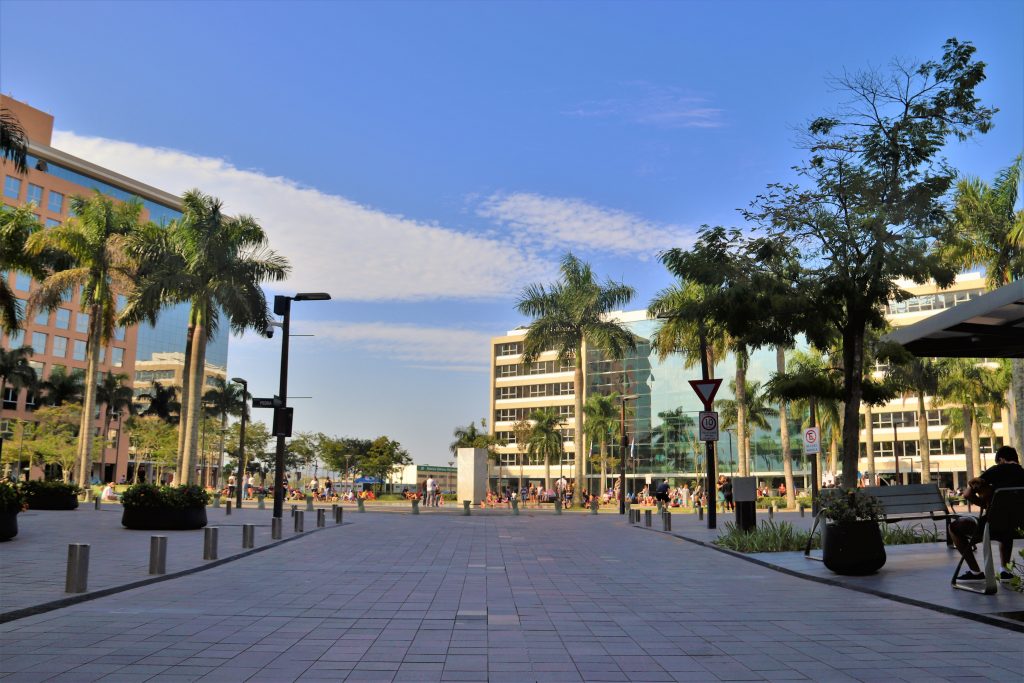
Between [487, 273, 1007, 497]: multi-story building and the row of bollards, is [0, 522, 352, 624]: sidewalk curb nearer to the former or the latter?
the row of bollards

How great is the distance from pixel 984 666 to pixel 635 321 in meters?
90.8

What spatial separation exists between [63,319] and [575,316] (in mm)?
73215

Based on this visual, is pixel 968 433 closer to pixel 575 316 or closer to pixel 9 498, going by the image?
pixel 575 316

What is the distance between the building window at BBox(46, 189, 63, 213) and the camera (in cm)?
9062

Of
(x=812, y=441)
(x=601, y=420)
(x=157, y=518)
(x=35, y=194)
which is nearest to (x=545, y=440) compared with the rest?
(x=601, y=420)

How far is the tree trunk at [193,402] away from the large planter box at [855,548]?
27.1 metres

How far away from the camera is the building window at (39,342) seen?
91.9 m

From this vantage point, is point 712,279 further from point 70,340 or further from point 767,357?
point 70,340

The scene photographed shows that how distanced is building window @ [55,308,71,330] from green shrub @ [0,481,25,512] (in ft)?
281

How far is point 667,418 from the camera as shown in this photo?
89938mm

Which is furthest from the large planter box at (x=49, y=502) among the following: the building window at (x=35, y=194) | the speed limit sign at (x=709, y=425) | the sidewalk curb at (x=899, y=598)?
the building window at (x=35, y=194)

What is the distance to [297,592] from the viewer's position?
10.5 meters

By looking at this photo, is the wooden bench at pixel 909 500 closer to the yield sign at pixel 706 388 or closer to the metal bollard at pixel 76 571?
the yield sign at pixel 706 388

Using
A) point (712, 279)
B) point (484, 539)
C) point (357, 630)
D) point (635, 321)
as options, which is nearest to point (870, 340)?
point (712, 279)
